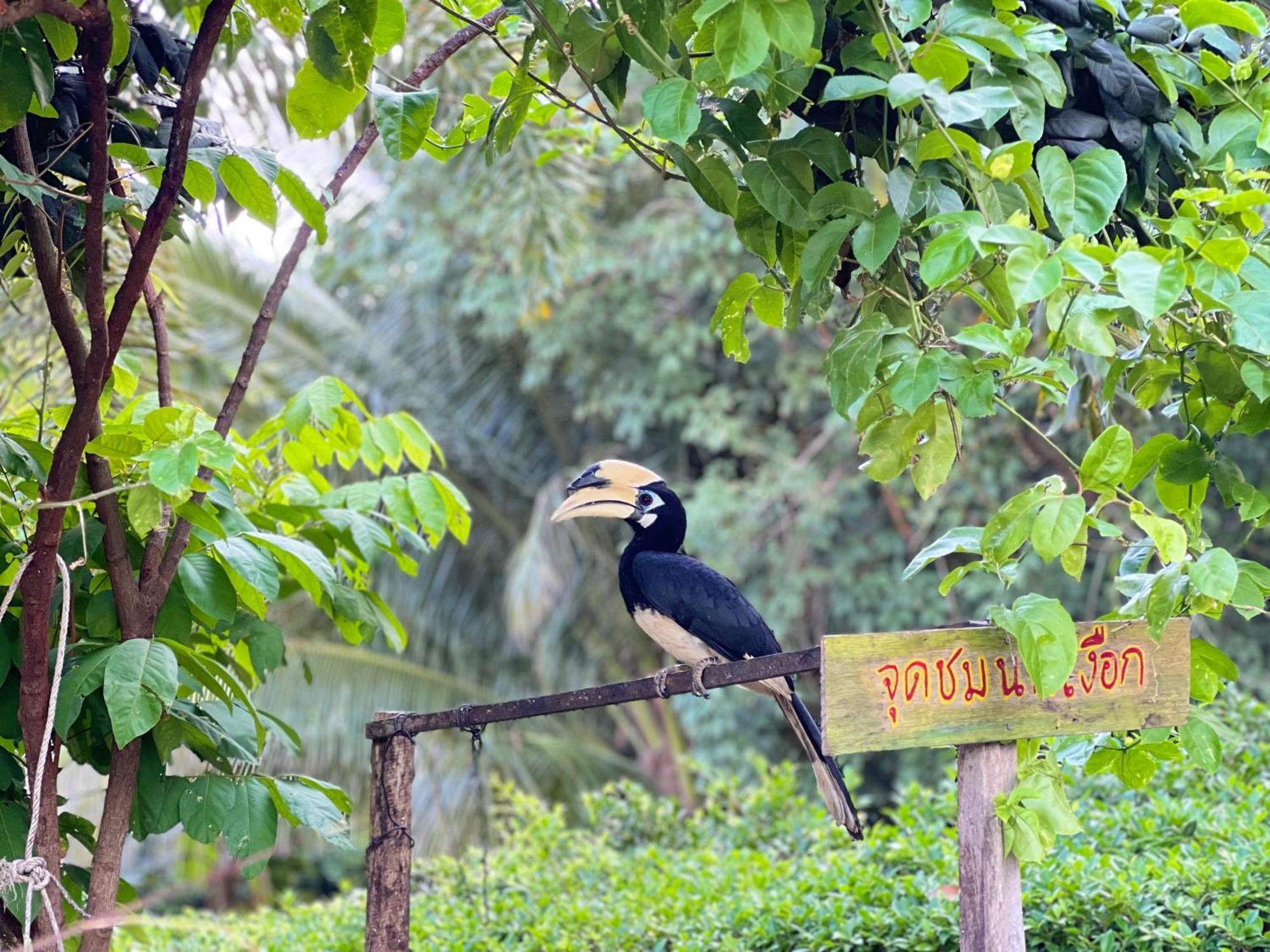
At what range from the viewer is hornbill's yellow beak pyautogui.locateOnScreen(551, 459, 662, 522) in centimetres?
265

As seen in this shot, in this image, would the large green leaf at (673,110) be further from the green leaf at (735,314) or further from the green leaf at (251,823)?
the green leaf at (251,823)

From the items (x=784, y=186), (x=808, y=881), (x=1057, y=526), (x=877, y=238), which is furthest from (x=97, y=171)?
(x=808, y=881)

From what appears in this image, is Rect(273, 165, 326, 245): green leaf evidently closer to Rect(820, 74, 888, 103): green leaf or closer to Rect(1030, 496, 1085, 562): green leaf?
Rect(820, 74, 888, 103): green leaf

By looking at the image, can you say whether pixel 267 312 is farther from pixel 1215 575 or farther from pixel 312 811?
pixel 1215 575

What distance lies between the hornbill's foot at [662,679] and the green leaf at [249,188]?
936 mm

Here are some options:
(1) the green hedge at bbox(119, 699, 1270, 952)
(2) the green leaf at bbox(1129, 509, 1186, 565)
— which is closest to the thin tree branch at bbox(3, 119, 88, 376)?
(1) the green hedge at bbox(119, 699, 1270, 952)

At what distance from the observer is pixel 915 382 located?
140cm

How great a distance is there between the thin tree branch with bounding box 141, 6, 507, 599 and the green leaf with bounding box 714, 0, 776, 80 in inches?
23.6

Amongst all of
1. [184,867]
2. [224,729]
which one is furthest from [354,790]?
[224,729]

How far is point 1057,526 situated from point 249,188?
3.81ft

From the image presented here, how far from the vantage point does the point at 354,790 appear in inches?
285

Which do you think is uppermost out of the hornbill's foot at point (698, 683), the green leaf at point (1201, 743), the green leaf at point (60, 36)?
the green leaf at point (60, 36)

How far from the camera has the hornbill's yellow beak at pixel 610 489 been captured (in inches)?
104

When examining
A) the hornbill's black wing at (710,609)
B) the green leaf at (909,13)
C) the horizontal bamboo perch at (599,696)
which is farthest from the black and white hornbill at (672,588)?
the green leaf at (909,13)
